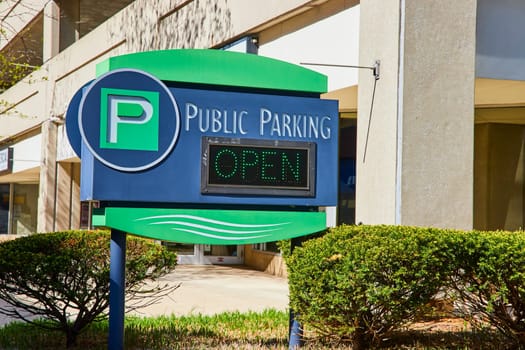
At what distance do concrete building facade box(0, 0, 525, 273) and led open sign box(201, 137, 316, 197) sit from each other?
387cm

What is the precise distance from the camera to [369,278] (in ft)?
24.1

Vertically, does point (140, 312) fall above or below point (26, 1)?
below

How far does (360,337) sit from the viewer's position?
790 centimetres

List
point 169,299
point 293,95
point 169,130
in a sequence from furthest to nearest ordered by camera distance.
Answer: point 169,299 < point 293,95 < point 169,130

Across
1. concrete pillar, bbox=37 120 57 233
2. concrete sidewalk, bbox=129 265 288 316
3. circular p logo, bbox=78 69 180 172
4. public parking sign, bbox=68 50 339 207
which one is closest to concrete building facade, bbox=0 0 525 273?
concrete sidewalk, bbox=129 265 288 316

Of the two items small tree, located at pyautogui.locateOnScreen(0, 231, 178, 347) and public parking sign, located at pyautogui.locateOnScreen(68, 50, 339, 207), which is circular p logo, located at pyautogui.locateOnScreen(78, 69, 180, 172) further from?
small tree, located at pyautogui.locateOnScreen(0, 231, 178, 347)

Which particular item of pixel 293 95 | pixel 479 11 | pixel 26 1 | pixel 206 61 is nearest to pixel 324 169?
pixel 293 95

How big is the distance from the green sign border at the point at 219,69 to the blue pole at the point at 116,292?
1.63m

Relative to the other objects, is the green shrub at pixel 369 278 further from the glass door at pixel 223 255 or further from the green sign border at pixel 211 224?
the glass door at pixel 223 255

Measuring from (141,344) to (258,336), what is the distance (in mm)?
1411

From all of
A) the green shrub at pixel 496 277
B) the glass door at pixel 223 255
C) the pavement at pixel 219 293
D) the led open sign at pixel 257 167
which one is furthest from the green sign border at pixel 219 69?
the glass door at pixel 223 255

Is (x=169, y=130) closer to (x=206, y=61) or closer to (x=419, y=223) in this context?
(x=206, y=61)

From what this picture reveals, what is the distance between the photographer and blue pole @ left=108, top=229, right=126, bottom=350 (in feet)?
25.0

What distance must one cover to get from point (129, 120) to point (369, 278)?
2.71 m
